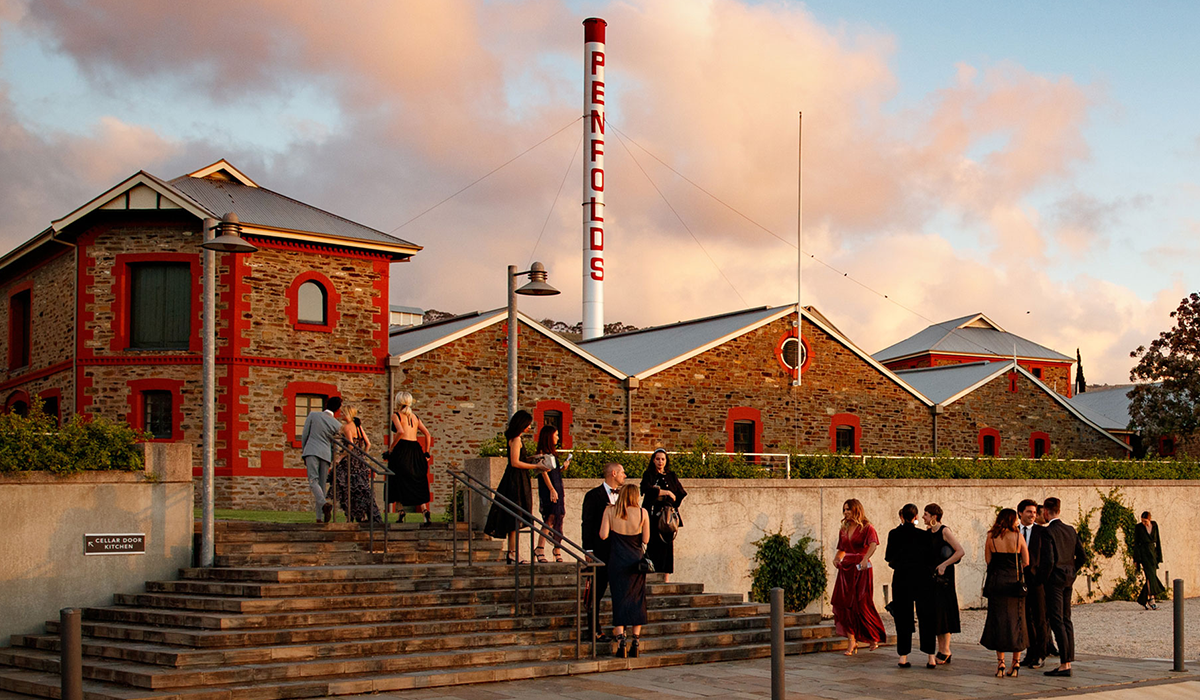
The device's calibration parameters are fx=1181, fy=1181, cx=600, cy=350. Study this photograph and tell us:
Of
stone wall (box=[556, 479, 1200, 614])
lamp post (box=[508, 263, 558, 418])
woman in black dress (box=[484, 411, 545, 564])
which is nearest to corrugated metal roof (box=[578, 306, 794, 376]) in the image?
stone wall (box=[556, 479, 1200, 614])

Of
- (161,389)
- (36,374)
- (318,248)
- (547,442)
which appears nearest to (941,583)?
(547,442)

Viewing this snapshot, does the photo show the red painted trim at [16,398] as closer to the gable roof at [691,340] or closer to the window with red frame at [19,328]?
the window with red frame at [19,328]

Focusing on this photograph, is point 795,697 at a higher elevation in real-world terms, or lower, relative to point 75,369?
lower

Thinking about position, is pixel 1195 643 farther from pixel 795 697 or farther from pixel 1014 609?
pixel 795 697

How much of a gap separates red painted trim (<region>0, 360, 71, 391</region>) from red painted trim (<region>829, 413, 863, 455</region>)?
2052 cm

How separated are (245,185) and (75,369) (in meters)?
6.20

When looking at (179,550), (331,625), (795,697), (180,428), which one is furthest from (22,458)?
(180,428)

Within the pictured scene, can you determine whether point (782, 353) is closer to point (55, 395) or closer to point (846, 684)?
point (55, 395)

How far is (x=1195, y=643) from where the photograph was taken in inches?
667

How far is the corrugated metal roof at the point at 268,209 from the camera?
26.7 m

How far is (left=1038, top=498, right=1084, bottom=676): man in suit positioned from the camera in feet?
38.8

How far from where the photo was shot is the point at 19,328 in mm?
30359

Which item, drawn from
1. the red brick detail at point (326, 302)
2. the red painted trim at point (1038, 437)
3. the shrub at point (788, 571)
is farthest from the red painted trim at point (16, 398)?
the red painted trim at point (1038, 437)

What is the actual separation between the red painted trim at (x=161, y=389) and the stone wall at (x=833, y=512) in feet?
40.6
